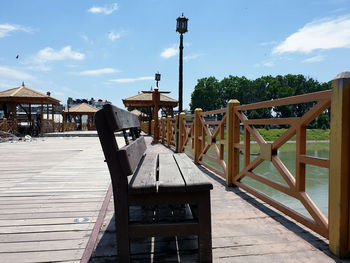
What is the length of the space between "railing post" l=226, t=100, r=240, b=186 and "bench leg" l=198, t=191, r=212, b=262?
2.16 metres

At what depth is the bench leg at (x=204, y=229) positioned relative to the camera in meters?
1.58

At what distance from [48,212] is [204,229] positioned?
70.1 inches

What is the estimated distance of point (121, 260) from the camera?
1.59 m

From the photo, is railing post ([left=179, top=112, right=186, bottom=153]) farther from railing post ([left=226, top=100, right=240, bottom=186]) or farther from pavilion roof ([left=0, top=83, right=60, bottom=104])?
pavilion roof ([left=0, top=83, right=60, bottom=104])

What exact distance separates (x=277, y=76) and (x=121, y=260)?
68207 millimetres

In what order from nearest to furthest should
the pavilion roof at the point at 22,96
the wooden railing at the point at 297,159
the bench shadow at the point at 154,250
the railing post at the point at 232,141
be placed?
1. the bench shadow at the point at 154,250
2. the wooden railing at the point at 297,159
3. the railing post at the point at 232,141
4. the pavilion roof at the point at 22,96

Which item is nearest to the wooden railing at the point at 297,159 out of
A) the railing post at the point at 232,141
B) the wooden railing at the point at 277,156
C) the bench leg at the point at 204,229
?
the wooden railing at the point at 277,156

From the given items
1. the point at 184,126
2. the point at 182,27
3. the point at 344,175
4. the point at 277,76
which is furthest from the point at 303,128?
the point at 277,76

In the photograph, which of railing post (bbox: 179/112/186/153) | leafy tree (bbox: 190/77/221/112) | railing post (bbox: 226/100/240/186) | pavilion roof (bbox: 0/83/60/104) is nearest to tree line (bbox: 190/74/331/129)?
leafy tree (bbox: 190/77/221/112)

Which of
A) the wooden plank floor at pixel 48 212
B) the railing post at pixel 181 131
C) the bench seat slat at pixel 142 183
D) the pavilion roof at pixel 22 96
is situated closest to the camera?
the bench seat slat at pixel 142 183

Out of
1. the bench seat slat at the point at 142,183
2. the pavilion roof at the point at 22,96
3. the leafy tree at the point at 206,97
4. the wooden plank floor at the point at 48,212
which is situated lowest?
the wooden plank floor at the point at 48,212

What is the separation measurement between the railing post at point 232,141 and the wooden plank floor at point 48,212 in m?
1.74

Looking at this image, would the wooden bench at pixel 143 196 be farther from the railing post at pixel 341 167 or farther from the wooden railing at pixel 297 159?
the wooden railing at pixel 297 159

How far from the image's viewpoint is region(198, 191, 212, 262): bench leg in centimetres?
158
